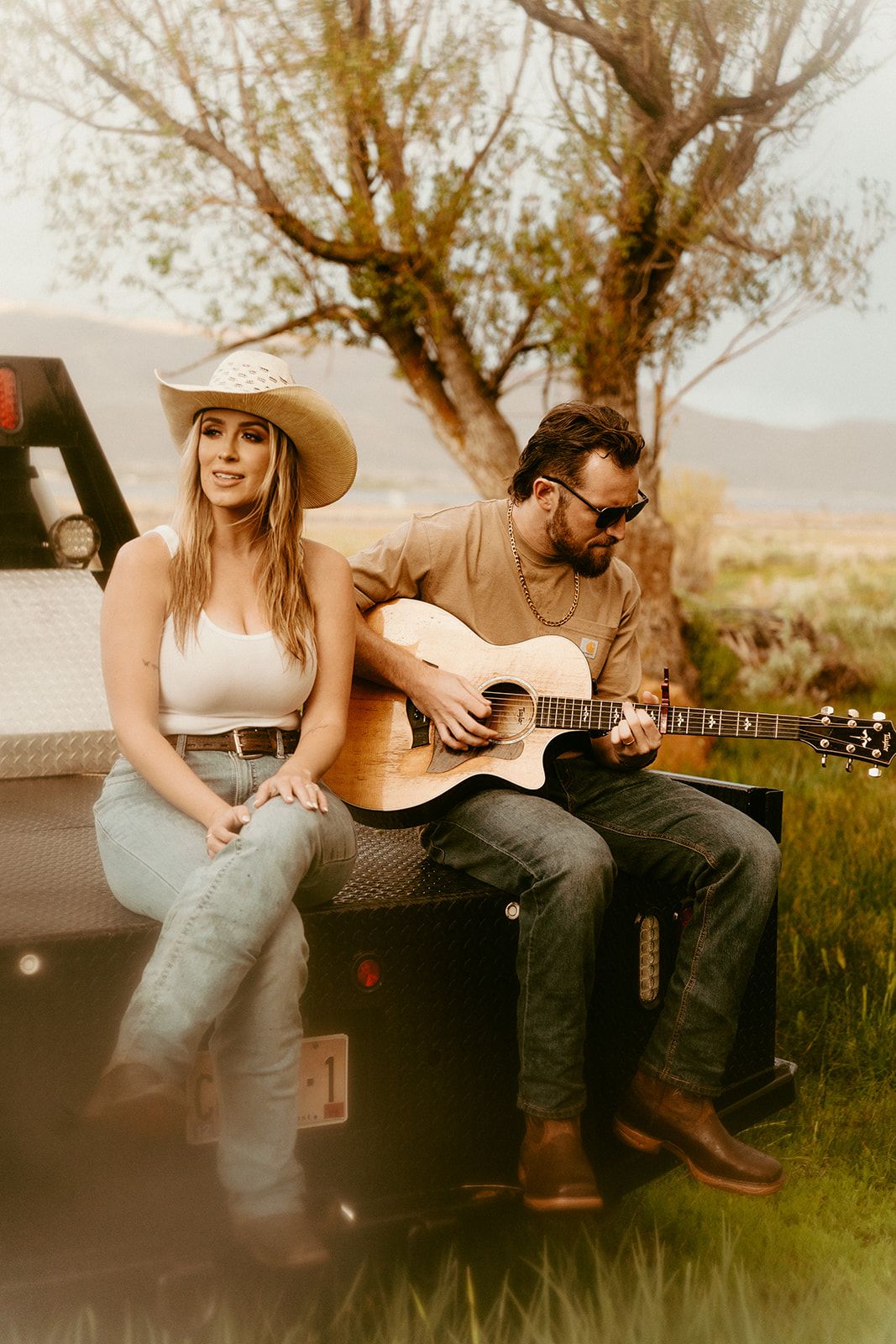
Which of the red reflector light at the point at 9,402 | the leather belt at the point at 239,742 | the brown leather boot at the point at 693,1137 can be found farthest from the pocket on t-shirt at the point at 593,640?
the red reflector light at the point at 9,402

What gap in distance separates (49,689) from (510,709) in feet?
4.03

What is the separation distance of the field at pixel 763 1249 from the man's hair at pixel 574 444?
1.53 meters

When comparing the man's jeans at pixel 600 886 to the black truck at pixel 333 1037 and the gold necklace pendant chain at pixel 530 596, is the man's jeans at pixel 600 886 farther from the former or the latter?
the gold necklace pendant chain at pixel 530 596

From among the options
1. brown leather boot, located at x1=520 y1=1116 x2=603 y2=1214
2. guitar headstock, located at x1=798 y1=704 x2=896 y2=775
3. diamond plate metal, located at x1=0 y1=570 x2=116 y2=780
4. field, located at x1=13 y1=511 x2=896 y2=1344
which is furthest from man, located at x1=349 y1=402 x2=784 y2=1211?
diamond plate metal, located at x1=0 y1=570 x2=116 y2=780

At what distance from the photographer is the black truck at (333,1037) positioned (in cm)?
194

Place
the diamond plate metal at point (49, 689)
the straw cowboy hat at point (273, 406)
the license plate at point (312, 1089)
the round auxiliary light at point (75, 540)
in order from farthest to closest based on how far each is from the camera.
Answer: the round auxiliary light at point (75, 540) → the diamond plate metal at point (49, 689) → the straw cowboy hat at point (273, 406) → the license plate at point (312, 1089)

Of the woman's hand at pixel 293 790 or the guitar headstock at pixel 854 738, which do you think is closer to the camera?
the woman's hand at pixel 293 790

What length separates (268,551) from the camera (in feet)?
8.22

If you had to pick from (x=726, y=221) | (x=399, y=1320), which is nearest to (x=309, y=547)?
(x=399, y=1320)

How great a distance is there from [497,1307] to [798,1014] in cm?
162

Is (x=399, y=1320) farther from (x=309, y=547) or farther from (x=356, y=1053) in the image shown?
(x=309, y=547)

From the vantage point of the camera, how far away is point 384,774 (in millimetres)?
2832

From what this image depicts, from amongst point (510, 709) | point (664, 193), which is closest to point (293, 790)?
point (510, 709)

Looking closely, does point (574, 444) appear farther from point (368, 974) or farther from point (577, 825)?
point (368, 974)
